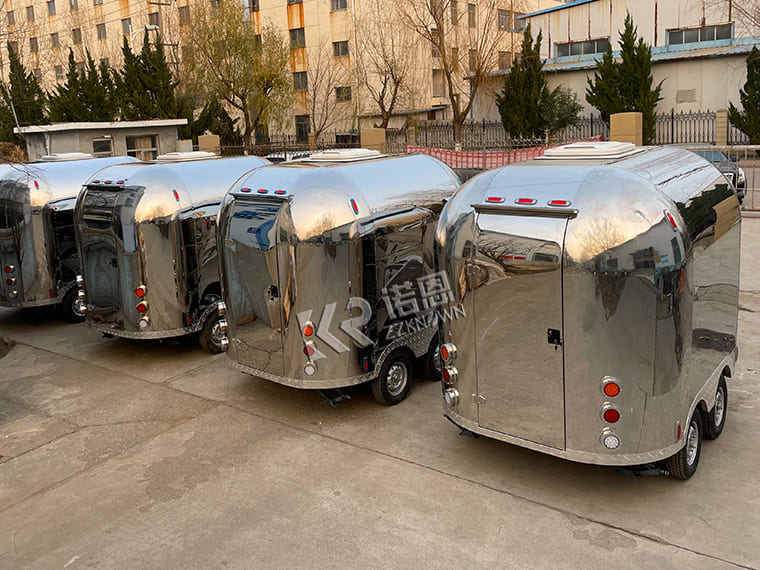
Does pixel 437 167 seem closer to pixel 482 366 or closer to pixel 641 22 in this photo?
pixel 482 366

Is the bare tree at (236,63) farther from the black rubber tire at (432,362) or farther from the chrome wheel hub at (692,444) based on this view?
the chrome wheel hub at (692,444)

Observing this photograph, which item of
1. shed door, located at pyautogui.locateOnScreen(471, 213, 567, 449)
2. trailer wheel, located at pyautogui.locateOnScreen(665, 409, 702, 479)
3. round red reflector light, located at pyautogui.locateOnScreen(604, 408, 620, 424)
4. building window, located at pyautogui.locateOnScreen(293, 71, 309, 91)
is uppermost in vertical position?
building window, located at pyautogui.locateOnScreen(293, 71, 309, 91)

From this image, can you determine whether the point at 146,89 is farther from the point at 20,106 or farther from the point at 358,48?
the point at 358,48

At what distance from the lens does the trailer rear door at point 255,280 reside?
785 centimetres

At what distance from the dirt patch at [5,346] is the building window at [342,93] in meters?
36.1

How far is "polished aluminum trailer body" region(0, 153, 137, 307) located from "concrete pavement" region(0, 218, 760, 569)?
10.3ft

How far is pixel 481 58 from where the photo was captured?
34938 millimetres

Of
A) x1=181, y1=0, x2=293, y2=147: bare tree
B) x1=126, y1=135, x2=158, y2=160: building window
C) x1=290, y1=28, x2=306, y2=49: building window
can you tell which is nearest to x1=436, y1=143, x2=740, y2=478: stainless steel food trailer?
x1=126, y1=135, x2=158, y2=160: building window

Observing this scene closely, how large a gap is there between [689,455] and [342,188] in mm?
4133

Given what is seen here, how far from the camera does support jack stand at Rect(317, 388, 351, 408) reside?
8.39m

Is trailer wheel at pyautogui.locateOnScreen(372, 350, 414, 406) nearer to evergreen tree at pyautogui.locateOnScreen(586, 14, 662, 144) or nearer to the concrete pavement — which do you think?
the concrete pavement

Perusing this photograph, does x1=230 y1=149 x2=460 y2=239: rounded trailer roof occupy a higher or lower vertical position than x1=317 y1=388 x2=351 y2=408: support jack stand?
higher

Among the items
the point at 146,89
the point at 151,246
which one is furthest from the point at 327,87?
the point at 151,246

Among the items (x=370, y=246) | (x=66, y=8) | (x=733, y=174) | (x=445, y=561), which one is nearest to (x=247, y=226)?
(x=370, y=246)
